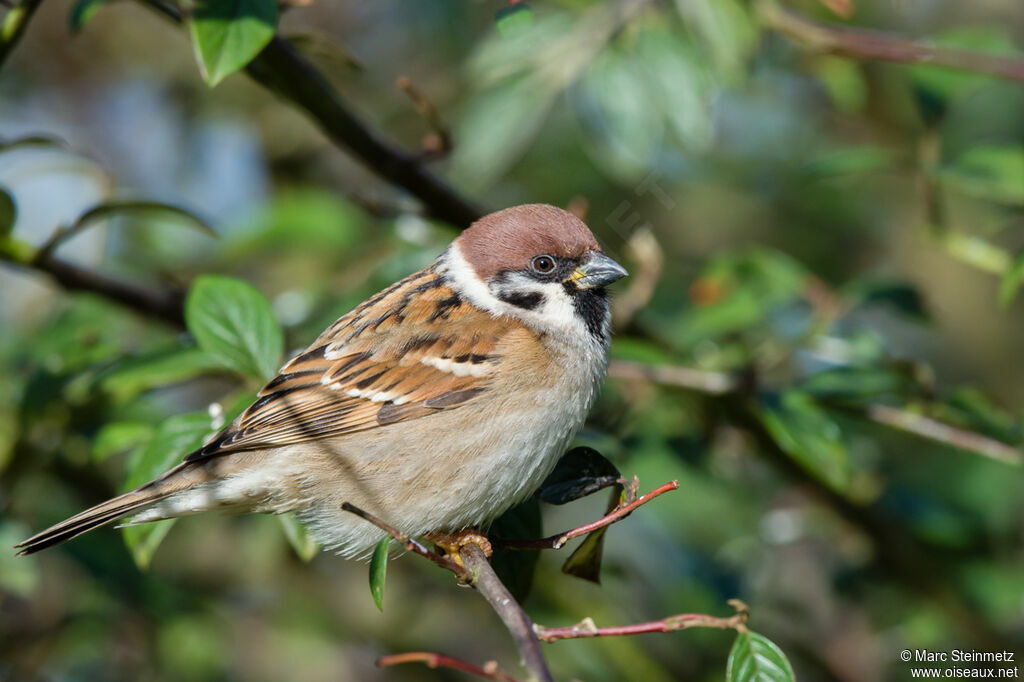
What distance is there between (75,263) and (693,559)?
243 cm

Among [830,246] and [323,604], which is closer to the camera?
[323,604]

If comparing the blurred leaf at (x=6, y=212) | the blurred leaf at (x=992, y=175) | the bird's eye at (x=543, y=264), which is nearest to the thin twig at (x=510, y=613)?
the bird's eye at (x=543, y=264)

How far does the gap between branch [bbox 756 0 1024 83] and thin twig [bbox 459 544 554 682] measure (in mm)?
2070

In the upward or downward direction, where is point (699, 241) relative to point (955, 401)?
downward

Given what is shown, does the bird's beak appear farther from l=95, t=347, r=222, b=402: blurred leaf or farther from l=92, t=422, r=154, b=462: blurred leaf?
l=92, t=422, r=154, b=462: blurred leaf

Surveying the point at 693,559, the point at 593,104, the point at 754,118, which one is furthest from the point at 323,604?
the point at 754,118

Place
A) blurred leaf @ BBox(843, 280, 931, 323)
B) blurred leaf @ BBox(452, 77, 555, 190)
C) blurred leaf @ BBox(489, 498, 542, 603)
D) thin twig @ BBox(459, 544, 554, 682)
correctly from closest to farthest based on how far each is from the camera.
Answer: thin twig @ BBox(459, 544, 554, 682), blurred leaf @ BBox(489, 498, 542, 603), blurred leaf @ BBox(843, 280, 931, 323), blurred leaf @ BBox(452, 77, 555, 190)

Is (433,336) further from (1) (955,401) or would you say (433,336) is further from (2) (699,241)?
(2) (699,241)

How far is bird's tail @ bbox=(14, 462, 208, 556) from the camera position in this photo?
256 cm

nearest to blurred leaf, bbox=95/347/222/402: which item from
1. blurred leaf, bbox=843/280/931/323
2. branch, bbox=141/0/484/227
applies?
branch, bbox=141/0/484/227

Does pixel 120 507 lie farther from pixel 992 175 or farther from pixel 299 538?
pixel 992 175

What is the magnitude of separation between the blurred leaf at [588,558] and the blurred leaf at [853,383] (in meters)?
1.15

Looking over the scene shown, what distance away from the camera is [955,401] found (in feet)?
10.2

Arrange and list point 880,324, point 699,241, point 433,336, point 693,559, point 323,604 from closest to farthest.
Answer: point 433,336
point 693,559
point 323,604
point 699,241
point 880,324
